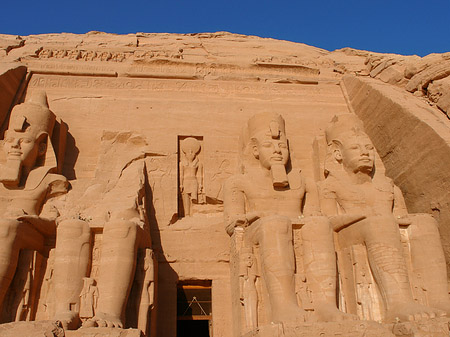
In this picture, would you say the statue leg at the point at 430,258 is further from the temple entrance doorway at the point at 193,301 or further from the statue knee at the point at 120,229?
the statue knee at the point at 120,229

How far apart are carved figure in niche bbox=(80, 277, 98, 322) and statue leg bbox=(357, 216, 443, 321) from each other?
233 cm

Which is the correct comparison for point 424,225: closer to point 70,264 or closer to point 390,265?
point 390,265

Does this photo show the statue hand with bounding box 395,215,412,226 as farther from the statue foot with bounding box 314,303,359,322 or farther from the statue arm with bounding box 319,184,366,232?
the statue foot with bounding box 314,303,359,322

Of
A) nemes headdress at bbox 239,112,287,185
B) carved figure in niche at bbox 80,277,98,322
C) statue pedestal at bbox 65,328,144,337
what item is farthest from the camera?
nemes headdress at bbox 239,112,287,185

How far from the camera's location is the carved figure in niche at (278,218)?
155 inches

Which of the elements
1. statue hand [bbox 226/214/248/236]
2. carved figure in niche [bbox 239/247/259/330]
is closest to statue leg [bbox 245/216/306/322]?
carved figure in niche [bbox 239/247/259/330]

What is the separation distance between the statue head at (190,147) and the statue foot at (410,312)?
272 cm

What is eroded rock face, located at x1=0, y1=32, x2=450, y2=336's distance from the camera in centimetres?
395

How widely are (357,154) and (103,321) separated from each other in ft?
9.80

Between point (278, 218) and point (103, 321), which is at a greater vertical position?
point (278, 218)

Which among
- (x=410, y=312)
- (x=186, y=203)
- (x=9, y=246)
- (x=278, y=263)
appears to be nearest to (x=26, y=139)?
(x=9, y=246)

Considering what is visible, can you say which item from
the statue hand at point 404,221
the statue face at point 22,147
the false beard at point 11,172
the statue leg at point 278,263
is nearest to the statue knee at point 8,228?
the false beard at point 11,172

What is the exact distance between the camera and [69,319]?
3453 millimetres

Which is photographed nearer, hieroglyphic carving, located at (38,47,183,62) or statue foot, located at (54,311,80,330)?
statue foot, located at (54,311,80,330)
